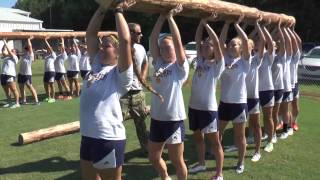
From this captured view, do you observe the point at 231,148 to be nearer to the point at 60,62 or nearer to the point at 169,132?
the point at 169,132

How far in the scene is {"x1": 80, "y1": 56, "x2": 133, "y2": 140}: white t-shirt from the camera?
4.52 m

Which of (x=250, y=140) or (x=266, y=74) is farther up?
(x=266, y=74)

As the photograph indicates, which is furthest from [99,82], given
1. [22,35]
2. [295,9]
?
[295,9]

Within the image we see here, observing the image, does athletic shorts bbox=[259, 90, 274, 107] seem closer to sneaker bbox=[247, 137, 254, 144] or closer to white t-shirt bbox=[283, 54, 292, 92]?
white t-shirt bbox=[283, 54, 292, 92]

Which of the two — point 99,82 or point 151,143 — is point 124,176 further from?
point 99,82

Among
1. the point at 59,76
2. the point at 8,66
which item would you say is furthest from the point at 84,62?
the point at 8,66

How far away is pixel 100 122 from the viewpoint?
4520 millimetres

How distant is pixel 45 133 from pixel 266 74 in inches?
154

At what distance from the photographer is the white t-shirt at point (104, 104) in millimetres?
4523

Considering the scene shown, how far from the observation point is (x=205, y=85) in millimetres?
6625

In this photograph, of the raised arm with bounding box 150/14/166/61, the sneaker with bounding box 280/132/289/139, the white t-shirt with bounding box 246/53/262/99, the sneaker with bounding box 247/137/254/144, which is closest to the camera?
the raised arm with bounding box 150/14/166/61

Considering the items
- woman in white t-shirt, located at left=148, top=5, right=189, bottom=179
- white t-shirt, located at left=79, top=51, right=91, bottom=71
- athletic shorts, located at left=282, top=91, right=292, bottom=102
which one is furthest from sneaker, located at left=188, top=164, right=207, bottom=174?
white t-shirt, located at left=79, top=51, right=91, bottom=71

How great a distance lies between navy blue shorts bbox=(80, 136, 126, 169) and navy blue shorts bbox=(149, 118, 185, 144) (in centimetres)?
134

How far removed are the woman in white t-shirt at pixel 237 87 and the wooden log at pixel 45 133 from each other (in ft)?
9.84
